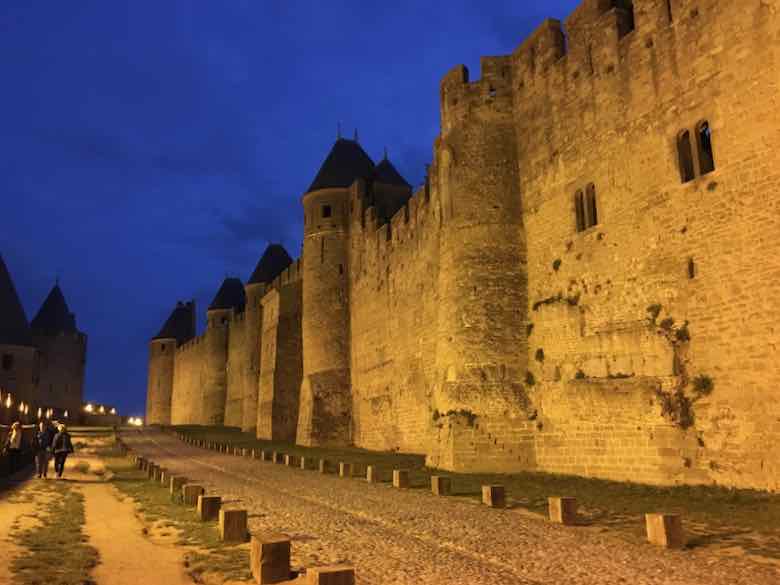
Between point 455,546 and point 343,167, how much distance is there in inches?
895

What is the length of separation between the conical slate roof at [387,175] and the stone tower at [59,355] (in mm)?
35372

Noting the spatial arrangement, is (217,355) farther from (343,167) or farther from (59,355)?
(343,167)

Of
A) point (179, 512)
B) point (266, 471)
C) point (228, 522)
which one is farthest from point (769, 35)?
point (266, 471)

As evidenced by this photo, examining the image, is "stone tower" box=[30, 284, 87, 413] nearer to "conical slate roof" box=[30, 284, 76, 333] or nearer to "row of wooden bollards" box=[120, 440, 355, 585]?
A: "conical slate roof" box=[30, 284, 76, 333]

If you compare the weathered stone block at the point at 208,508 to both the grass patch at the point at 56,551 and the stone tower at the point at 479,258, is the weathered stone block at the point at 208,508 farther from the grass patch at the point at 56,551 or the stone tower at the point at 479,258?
the stone tower at the point at 479,258

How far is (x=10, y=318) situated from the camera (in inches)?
1339

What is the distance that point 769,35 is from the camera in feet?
29.7

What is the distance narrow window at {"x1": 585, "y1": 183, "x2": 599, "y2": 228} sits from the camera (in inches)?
487

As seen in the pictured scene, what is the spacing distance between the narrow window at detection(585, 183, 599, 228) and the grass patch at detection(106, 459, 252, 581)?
8515 millimetres

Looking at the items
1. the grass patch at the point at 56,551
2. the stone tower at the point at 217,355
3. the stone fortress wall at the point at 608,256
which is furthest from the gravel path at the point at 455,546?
the stone tower at the point at 217,355

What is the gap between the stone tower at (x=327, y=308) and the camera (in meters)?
23.8

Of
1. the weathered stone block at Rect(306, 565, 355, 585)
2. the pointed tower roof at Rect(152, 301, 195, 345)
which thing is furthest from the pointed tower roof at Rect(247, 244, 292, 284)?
the weathered stone block at Rect(306, 565, 355, 585)

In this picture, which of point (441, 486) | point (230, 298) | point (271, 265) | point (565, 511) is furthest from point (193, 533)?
point (230, 298)

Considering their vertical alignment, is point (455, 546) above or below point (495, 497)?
below
